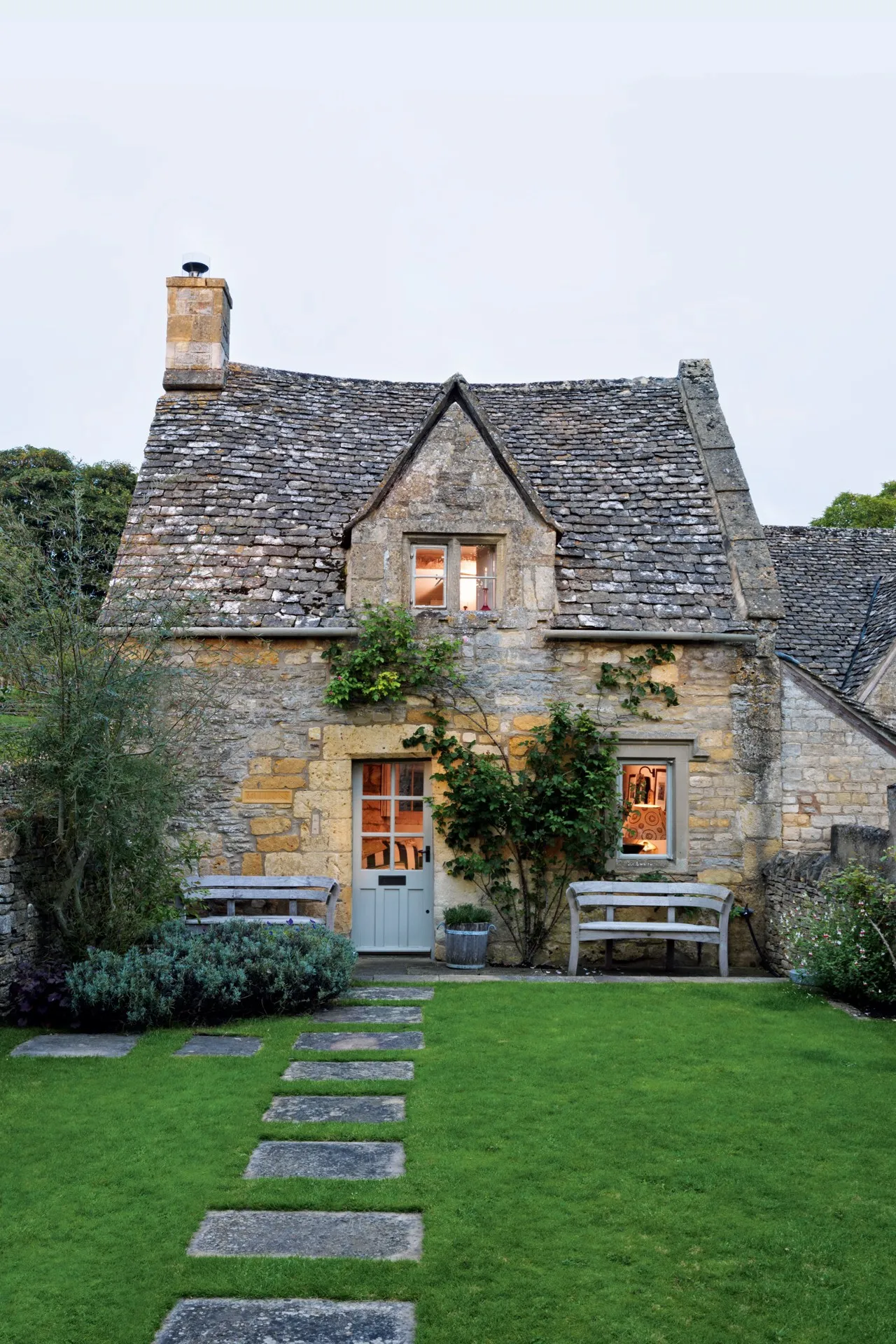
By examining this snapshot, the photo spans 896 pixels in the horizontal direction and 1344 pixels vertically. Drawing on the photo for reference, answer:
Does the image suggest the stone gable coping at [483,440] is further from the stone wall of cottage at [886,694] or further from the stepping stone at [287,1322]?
the stepping stone at [287,1322]

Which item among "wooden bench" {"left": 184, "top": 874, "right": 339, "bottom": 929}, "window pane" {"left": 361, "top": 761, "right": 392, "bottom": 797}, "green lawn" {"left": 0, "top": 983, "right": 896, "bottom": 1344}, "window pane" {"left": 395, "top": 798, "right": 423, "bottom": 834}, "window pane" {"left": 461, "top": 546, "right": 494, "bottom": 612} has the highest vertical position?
"window pane" {"left": 461, "top": 546, "right": 494, "bottom": 612}

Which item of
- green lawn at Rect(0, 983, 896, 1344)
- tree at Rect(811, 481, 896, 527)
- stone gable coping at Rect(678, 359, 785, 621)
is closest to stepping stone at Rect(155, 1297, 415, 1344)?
green lawn at Rect(0, 983, 896, 1344)

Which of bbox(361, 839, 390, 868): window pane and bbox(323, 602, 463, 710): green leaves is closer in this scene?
bbox(323, 602, 463, 710): green leaves

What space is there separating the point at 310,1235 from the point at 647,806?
7776 millimetres

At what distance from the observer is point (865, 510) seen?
3281cm

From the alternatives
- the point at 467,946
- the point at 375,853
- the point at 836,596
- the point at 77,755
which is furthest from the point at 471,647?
the point at 836,596

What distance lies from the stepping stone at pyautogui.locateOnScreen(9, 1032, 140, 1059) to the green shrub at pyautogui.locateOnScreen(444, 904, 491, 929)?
3850 mm

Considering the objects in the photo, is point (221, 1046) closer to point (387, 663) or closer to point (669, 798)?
point (387, 663)

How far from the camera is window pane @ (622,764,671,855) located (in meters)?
11.7

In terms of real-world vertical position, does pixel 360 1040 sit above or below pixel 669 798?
below

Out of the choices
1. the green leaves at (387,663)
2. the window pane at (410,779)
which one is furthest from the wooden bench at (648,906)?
the green leaves at (387,663)

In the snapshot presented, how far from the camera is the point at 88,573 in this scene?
983cm

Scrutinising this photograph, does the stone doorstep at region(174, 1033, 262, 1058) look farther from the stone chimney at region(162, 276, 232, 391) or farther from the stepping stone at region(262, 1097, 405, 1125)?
the stone chimney at region(162, 276, 232, 391)

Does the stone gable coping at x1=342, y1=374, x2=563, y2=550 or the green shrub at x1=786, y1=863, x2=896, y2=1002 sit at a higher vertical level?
the stone gable coping at x1=342, y1=374, x2=563, y2=550
